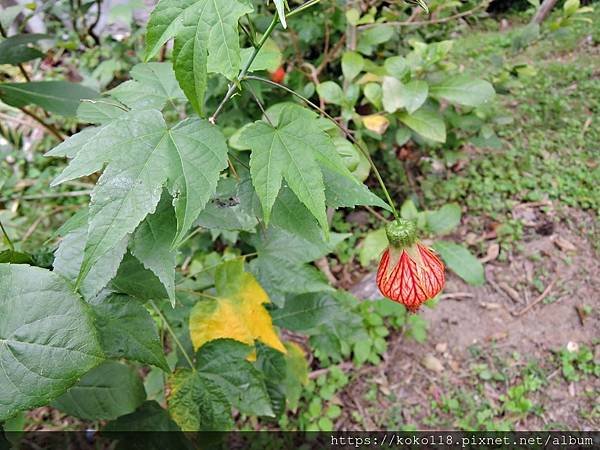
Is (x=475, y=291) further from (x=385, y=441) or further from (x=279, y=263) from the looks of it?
(x=279, y=263)

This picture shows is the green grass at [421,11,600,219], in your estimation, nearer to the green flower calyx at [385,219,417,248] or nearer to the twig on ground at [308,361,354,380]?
the twig on ground at [308,361,354,380]

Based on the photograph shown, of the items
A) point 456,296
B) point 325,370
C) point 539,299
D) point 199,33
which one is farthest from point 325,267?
point 199,33

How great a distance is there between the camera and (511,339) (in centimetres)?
166

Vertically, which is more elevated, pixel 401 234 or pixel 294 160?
pixel 294 160

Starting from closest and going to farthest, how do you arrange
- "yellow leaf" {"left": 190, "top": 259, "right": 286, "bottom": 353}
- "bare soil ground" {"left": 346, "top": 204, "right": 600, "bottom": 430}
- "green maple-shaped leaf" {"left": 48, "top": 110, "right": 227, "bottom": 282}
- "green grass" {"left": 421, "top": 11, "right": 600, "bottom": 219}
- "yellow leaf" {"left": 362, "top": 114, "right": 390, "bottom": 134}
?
"green maple-shaped leaf" {"left": 48, "top": 110, "right": 227, "bottom": 282}
"yellow leaf" {"left": 190, "top": 259, "right": 286, "bottom": 353}
"yellow leaf" {"left": 362, "top": 114, "right": 390, "bottom": 134}
"bare soil ground" {"left": 346, "top": 204, "right": 600, "bottom": 430}
"green grass" {"left": 421, "top": 11, "right": 600, "bottom": 219}

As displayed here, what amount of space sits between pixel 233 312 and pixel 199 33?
1.96 ft

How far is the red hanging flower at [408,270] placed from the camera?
0.76 m

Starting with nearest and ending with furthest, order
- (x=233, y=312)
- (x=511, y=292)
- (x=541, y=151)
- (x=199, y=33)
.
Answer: (x=199, y=33) → (x=233, y=312) → (x=511, y=292) → (x=541, y=151)

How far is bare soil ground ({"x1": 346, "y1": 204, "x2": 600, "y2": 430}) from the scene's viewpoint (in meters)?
1.52

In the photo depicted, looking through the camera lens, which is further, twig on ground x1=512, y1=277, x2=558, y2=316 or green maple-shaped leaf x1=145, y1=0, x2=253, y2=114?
twig on ground x1=512, y1=277, x2=558, y2=316

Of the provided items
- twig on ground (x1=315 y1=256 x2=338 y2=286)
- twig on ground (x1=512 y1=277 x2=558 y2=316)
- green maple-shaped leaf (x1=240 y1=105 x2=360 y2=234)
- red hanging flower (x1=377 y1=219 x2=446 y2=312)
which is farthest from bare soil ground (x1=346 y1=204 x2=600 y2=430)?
green maple-shaped leaf (x1=240 y1=105 x2=360 y2=234)

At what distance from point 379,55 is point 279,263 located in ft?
3.88

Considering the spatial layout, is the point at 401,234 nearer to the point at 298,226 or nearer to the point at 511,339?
the point at 298,226

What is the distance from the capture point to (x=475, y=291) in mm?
1812
